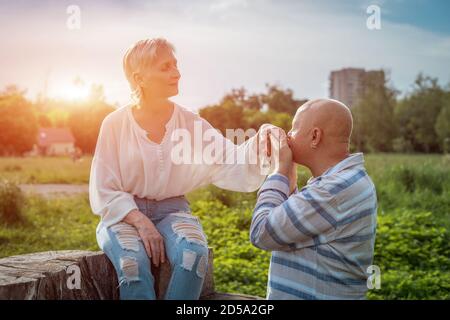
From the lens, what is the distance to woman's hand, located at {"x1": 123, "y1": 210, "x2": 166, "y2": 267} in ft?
7.86

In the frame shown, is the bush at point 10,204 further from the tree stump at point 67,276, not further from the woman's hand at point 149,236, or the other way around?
the woman's hand at point 149,236

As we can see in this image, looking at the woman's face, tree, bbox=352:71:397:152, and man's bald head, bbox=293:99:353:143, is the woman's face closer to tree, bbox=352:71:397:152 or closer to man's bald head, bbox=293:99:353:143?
man's bald head, bbox=293:99:353:143

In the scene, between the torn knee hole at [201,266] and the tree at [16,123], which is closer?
the torn knee hole at [201,266]

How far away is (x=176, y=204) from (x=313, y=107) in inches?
32.7

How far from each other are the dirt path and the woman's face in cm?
645

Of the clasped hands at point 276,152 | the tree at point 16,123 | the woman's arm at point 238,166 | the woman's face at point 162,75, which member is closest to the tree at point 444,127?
the tree at point 16,123

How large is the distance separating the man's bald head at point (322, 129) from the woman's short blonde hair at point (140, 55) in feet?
2.38

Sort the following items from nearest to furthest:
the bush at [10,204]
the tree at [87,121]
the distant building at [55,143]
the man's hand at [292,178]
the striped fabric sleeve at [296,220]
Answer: the striped fabric sleeve at [296,220] → the man's hand at [292,178] → the bush at [10,204] → the tree at [87,121] → the distant building at [55,143]

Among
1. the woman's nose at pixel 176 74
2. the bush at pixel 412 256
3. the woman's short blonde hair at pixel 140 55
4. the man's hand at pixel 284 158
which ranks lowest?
the bush at pixel 412 256

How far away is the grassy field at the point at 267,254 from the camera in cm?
504

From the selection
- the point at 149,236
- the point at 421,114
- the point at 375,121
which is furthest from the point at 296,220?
the point at 421,114

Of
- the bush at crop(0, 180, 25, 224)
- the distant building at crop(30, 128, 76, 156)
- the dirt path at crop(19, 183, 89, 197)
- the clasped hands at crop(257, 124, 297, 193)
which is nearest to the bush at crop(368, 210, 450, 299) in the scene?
the clasped hands at crop(257, 124, 297, 193)

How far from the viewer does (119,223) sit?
2469 mm

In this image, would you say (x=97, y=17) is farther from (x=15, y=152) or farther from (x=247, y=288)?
(x=15, y=152)
